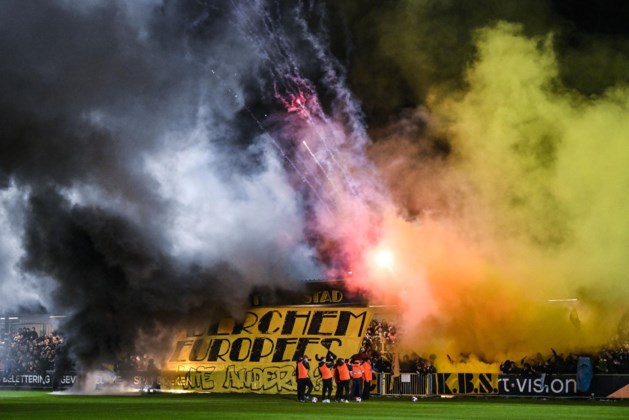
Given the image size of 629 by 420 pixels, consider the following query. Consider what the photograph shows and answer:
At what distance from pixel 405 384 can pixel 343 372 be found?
461 cm

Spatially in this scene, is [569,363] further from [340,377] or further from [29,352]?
[29,352]

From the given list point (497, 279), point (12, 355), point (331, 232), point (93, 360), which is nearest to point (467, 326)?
point (497, 279)

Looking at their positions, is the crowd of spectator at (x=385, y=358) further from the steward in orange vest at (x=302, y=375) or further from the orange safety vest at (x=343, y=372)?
the steward in orange vest at (x=302, y=375)

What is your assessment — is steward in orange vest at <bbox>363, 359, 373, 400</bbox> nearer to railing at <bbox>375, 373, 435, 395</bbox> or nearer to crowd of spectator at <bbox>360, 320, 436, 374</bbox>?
crowd of spectator at <bbox>360, 320, 436, 374</bbox>

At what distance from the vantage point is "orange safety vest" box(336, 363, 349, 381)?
34906mm

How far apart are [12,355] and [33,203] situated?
17.8 metres

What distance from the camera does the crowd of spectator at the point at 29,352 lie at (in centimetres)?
5153

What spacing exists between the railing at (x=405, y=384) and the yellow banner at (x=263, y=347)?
117 inches

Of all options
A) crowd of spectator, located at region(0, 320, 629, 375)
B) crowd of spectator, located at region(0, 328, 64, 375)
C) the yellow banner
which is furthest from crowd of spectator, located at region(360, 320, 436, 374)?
crowd of spectator, located at region(0, 328, 64, 375)

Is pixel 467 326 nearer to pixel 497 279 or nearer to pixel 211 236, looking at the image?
pixel 497 279

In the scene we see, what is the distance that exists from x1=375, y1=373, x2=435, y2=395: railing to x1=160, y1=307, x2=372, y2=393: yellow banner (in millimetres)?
2963

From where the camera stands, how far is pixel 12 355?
54812mm

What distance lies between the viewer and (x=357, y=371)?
3500cm

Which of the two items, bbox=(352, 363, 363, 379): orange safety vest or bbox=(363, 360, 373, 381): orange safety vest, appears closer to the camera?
bbox=(352, 363, 363, 379): orange safety vest
